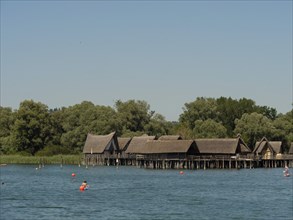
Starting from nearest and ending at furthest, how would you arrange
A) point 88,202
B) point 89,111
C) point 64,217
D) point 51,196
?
point 64,217, point 88,202, point 51,196, point 89,111

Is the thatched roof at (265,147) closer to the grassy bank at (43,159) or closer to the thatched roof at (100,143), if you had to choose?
the thatched roof at (100,143)

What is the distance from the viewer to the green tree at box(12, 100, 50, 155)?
124000 mm

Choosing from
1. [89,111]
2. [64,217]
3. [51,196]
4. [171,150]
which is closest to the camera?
[64,217]

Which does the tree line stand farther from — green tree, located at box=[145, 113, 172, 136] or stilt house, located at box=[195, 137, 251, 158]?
stilt house, located at box=[195, 137, 251, 158]

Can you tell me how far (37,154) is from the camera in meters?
122

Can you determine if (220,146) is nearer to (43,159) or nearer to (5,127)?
(43,159)

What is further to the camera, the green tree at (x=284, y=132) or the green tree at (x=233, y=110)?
the green tree at (x=233, y=110)

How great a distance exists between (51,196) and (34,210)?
9976 mm

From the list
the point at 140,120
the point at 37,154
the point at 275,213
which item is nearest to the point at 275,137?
the point at 140,120

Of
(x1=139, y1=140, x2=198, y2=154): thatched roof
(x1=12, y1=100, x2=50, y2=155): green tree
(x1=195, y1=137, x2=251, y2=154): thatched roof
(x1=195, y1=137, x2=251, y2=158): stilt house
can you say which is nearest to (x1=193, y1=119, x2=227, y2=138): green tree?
(x1=195, y1=137, x2=251, y2=154): thatched roof

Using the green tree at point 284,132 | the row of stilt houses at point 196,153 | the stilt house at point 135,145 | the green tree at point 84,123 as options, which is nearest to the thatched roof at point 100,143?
the row of stilt houses at point 196,153

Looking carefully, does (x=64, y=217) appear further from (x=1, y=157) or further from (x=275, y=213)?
(x=1, y=157)

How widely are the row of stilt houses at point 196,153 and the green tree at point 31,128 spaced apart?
13.4 metres

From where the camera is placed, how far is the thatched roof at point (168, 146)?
3883 inches
